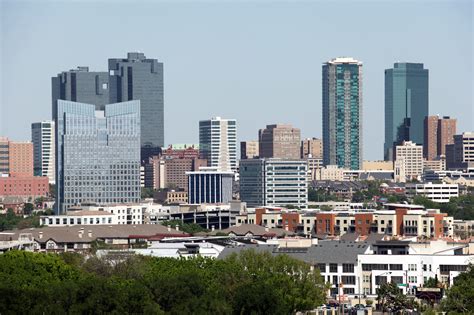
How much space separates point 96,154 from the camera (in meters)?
193

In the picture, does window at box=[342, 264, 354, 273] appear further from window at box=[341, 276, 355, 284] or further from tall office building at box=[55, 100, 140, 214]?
tall office building at box=[55, 100, 140, 214]

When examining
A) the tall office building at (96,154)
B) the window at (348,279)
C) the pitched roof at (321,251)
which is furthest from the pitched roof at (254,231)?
the tall office building at (96,154)

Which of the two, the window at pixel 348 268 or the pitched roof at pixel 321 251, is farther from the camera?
the pitched roof at pixel 321 251

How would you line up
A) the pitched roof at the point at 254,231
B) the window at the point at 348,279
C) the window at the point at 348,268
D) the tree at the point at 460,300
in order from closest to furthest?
the tree at the point at 460,300 < the window at the point at 348,279 < the window at the point at 348,268 < the pitched roof at the point at 254,231

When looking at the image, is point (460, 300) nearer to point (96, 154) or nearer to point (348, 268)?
point (348, 268)

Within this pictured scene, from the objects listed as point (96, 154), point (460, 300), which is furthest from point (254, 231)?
point (96, 154)

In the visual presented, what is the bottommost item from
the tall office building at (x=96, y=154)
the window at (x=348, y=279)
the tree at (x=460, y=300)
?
the window at (x=348, y=279)

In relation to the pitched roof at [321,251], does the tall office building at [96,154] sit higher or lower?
higher

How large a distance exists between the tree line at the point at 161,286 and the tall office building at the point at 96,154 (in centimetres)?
10483

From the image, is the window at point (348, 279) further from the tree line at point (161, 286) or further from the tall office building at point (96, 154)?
the tall office building at point (96, 154)

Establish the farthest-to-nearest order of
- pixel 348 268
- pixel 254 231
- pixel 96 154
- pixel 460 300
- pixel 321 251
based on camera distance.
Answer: pixel 96 154, pixel 254 231, pixel 321 251, pixel 348 268, pixel 460 300

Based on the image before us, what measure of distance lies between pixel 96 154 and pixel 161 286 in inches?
4958

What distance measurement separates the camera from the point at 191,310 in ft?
206

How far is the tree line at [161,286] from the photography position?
63000 mm
